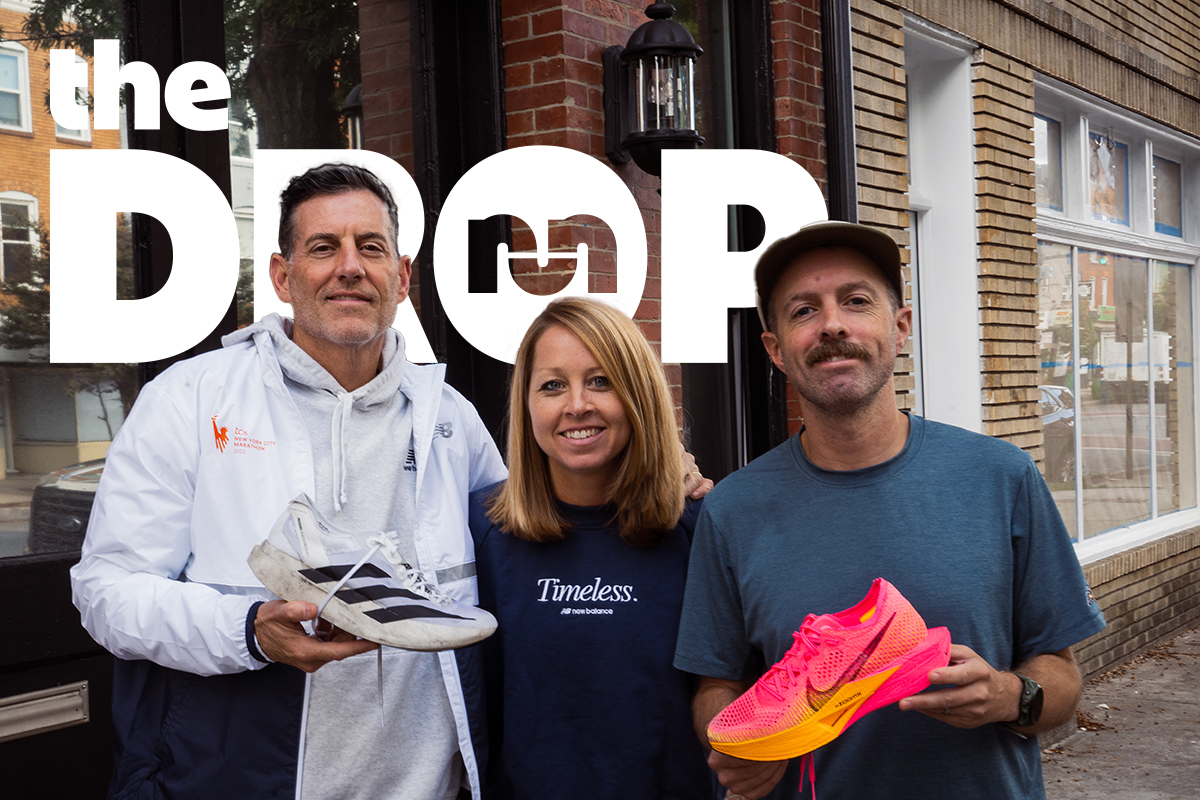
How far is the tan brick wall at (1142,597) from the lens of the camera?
291 inches

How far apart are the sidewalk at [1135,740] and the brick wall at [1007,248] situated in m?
1.60

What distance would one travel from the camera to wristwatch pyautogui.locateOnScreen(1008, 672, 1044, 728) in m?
1.92

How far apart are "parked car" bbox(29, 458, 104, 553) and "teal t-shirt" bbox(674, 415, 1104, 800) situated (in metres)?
1.95

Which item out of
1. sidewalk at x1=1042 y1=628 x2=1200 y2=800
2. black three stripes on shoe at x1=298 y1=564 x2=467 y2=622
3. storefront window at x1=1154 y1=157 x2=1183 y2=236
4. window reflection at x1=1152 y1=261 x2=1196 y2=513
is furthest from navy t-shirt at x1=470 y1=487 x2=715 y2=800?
storefront window at x1=1154 y1=157 x2=1183 y2=236

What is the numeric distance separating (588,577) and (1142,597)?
23.2ft

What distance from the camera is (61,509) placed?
10.3 ft

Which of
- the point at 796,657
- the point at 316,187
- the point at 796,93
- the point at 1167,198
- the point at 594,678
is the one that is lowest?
the point at 594,678

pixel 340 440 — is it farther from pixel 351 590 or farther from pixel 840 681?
pixel 840 681

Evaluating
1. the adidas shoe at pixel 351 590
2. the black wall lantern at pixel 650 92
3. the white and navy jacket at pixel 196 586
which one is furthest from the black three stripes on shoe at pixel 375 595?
the black wall lantern at pixel 650 92

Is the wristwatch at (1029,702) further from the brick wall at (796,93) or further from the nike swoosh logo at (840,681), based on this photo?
the brick wall at (796,93)

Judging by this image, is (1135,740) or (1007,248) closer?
(1135,740)

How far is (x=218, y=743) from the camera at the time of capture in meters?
2.13

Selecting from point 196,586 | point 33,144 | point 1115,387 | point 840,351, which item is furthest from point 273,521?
point 1115,387

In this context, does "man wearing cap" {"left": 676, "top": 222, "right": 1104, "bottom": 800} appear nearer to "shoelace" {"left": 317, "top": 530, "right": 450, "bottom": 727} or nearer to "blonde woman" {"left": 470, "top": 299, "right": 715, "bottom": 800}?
"blonde woman" {"left": 470, "top": 299, "right": 715, "bottom": 800}
